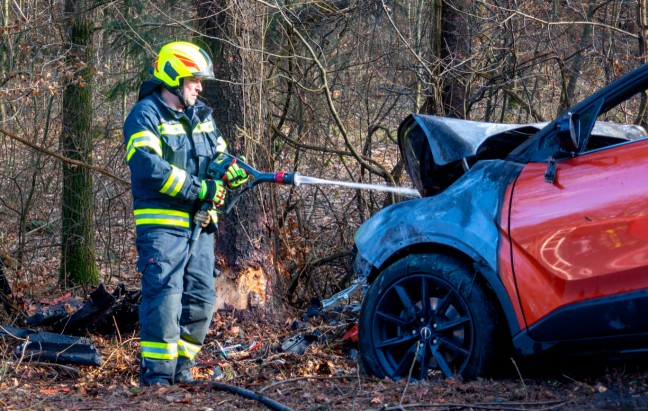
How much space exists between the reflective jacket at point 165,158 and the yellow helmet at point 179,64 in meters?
0.17

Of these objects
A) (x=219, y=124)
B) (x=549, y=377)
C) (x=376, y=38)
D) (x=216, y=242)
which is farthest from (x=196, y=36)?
→ (x=549, y=377)

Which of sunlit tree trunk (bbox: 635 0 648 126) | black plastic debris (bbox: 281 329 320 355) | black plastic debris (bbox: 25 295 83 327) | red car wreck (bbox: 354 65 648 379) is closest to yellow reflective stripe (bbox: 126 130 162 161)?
red car wreck (bbox: 354 65 648 379)

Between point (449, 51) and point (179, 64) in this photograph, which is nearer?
point (179, 64)

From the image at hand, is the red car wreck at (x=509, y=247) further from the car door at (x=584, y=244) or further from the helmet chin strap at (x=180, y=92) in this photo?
the helmet chin strap at (x=180, y=92)

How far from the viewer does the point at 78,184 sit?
10.1 m

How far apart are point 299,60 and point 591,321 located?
5.99 m

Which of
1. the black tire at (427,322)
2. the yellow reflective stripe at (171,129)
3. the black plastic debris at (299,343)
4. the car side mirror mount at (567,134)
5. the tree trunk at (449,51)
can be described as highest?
the tree trunk at (449,51)

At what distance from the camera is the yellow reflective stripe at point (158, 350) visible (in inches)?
215

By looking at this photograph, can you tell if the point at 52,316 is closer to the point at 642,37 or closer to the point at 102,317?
the point at 102,317

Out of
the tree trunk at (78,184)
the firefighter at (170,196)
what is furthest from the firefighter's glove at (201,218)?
the tree trunk at (78,184)

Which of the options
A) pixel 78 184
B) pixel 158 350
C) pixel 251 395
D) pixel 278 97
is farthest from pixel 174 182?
pixel 78 184

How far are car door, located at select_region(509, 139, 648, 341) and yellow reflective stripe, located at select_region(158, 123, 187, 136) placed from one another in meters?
2.40

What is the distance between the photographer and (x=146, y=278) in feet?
17.9

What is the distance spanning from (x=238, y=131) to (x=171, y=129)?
169 cm
